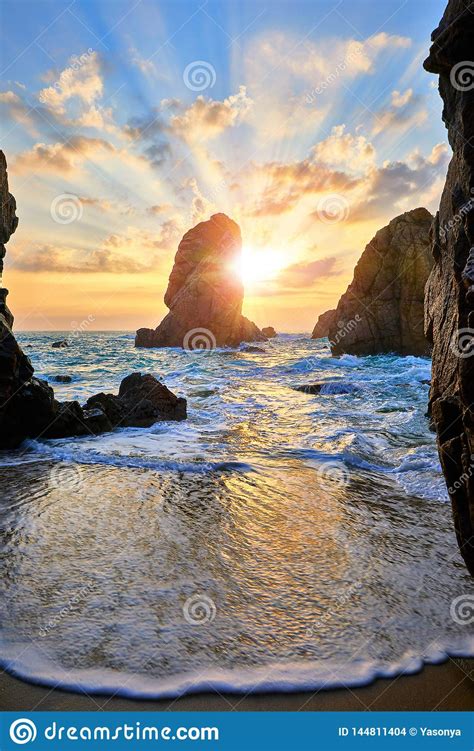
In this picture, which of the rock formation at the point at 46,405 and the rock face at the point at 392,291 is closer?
the rock formation at the point at 46,405

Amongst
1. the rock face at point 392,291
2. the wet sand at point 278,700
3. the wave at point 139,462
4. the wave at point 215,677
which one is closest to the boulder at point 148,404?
the wave at point 139,462

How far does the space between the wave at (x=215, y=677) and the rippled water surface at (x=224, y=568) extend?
0.01 metres

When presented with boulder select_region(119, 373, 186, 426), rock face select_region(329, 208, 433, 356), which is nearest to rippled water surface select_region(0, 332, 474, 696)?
boulder select_region(119, 373, 186, 426)

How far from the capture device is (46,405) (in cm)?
1149

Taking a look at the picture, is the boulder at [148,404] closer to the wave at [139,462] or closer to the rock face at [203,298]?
the wave at [139,462]

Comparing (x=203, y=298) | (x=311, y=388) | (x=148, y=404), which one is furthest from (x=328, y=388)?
(x=203, y=298)

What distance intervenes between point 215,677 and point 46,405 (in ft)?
32.5

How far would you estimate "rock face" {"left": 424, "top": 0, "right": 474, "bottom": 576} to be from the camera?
3.48 metres

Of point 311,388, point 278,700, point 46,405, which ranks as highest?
point 46,405

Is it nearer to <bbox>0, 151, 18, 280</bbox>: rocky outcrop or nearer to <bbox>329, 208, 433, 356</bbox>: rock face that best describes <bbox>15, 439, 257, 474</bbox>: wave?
<bbox>0, 151, 18, 280</bbox>: rocky outcrop

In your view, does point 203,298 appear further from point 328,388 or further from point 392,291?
point 328,388

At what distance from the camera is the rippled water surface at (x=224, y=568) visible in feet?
10.9

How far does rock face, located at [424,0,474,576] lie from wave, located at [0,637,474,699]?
4.51ft
